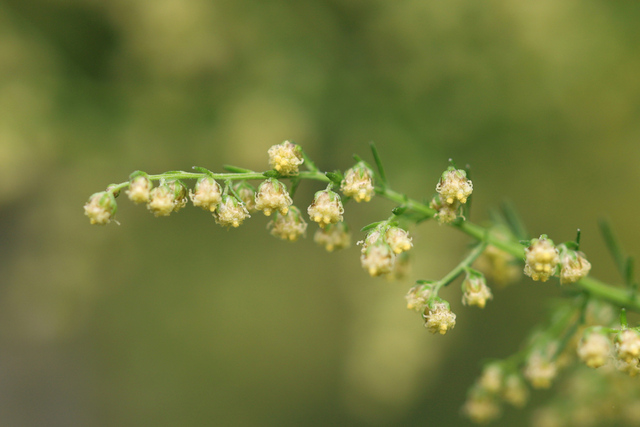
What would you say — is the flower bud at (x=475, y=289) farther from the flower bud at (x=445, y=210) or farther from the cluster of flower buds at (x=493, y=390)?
→ the cluster of flower buds at (x=493, y=390)

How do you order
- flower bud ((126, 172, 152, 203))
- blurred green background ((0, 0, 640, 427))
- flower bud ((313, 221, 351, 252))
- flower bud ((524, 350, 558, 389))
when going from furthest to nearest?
blurred green background ((0, 0, 640, 427))
flower bud ((524, 350, 558, 389))
flower bud ((313, 221, 351, 252))
flower bud ((126, 172, 152, 203))

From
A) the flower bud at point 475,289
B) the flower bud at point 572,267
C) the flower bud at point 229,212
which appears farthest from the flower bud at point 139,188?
the flower bud at point 572,267

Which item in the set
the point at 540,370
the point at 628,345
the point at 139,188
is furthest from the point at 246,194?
the point at 540,370

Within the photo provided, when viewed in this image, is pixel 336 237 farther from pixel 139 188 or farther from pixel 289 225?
pixel 139 188

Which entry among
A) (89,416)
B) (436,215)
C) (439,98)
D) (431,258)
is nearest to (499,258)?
(436,215)

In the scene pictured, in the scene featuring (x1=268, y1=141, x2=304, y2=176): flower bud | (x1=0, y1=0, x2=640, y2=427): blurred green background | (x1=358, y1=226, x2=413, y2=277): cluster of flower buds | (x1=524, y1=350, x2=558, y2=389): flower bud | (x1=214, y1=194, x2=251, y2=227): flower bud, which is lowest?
(x1=524, y1=350, x2=558, y2=389): flower bud

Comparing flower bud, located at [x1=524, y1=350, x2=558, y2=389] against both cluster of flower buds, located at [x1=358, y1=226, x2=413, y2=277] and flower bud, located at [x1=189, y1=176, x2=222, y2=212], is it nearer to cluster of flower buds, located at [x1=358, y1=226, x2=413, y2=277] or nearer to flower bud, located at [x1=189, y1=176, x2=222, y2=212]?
cluster of flower buds, located at [x1=358, y1=226, x2=413, y2=277]

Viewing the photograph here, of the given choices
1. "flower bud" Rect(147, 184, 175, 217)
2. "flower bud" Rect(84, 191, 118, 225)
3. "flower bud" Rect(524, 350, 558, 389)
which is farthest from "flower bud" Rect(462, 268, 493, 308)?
"flower bud" Rect(84, 191, 118, 225)

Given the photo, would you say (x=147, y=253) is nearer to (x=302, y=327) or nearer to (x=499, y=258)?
(x=302, y=327)
